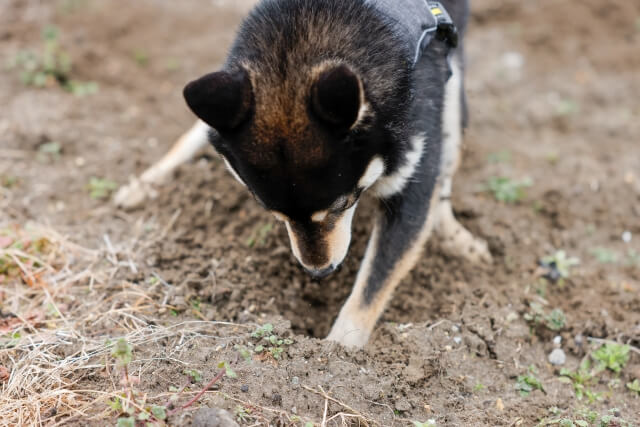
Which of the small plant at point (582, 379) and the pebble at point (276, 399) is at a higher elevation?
the pebble at point (276, 399)

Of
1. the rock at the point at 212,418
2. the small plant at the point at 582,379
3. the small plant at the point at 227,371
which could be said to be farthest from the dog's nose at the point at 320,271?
the small plant at the point at 582,379

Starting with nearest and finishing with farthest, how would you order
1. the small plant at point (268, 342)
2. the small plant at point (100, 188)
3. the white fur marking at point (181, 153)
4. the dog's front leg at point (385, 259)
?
the small plant at point (268, 342)
the dog's front leg at point (385, 259)
the small plant at point (100, 188)
the white fur marking at point (181, 153)

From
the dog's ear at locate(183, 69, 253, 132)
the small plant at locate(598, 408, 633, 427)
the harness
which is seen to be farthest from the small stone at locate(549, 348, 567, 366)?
the dog's ear at locate(183, 69, 253, 132)

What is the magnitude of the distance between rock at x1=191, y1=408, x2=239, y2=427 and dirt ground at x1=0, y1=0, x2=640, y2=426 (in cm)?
5

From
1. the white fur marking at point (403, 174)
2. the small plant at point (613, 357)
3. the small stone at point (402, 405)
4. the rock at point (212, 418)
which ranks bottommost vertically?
the small plant at point (613, 357)

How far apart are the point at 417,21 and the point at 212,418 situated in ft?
7.20

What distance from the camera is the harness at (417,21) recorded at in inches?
116

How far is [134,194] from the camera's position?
161 inches

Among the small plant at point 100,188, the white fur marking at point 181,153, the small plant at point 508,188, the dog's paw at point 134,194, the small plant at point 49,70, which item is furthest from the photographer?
the small plant at point 49,70

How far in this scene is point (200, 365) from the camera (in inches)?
102

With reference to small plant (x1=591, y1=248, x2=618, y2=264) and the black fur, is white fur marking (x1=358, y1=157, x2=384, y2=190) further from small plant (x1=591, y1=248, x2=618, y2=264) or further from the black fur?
small plant (x1=591, y1=248, x2=618, y2=264)

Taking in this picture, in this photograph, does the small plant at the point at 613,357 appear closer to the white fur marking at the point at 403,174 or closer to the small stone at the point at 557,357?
the small stone at the point at 557,357

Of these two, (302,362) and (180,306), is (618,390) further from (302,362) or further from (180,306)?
(180,306)

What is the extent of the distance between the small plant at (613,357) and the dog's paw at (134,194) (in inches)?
119
